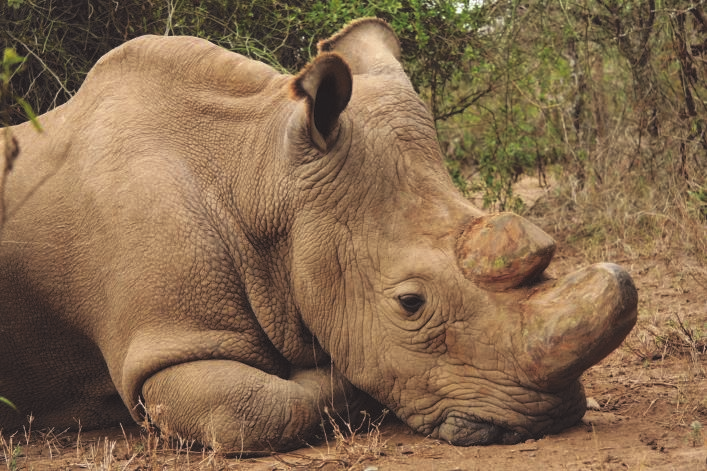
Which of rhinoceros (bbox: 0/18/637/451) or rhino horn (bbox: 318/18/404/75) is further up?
rhino horn (bbox: 318/18/404/75)

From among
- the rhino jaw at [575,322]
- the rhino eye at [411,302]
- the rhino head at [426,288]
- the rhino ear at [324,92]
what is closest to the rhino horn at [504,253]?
the rhino head at [426,288]

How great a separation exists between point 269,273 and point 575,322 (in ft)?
5.19

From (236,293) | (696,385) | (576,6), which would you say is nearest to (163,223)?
(236,293)

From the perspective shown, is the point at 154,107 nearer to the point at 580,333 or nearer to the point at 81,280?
the point at 81,280

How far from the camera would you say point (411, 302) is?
5.18 metres

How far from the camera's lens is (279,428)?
522 centimetres

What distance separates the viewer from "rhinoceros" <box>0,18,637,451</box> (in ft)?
16.4

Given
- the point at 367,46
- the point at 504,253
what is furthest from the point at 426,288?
the point at 367,46

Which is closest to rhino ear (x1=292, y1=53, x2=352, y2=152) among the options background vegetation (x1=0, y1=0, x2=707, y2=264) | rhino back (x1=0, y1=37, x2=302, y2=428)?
rhino back (x1=0, y1=37, x2=302, y2=428)

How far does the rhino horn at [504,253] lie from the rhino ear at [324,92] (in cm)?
87

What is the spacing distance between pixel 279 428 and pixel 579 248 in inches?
201

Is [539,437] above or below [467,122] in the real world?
below

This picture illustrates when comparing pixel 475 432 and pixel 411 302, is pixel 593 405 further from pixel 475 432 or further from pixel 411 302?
pixel 411 302

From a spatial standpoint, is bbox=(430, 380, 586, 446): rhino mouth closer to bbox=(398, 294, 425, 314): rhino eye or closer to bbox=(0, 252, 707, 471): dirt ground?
bbox=(0, 252, 707, 471): dirt ground
